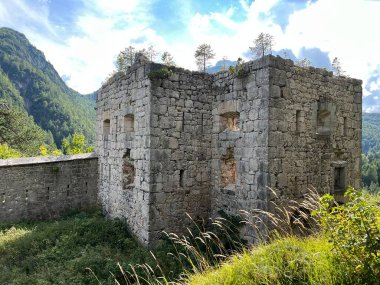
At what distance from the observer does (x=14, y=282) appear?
20.3ft

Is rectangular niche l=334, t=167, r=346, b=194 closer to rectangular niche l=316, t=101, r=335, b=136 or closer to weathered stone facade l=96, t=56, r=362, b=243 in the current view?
weathered stone facade l=96, t=56, r=362, b=243

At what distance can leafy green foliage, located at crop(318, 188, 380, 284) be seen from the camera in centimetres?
276

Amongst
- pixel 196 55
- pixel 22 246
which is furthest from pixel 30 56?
pixel 22 246

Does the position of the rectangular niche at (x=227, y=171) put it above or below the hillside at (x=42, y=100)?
below

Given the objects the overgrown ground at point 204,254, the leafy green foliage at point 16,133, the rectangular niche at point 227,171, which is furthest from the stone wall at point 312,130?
the leafy green foliage at point 16,133

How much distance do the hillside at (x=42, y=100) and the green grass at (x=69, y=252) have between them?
6487 centimetres

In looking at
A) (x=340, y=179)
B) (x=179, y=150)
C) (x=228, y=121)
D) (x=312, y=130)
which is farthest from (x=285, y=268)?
(x=340, y=179)

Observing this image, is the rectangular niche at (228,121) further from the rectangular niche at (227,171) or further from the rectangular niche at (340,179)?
the rectangular niche at (340,179)

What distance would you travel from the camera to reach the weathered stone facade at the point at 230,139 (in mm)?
6970

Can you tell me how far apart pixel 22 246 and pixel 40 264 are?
1164mm

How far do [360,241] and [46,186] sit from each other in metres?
9.95

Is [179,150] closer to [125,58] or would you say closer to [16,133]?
[125,58]

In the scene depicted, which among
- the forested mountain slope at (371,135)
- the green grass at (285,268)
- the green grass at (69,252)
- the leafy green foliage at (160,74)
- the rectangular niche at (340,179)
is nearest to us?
the green grass at (285,268)

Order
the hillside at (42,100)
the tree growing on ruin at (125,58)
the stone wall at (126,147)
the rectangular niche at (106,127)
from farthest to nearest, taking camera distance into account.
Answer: the hillside at (42,100)
the tree growing on ruin at (125,58)
the rectangular niche at (106,127)
the stone wall at (126,147)
